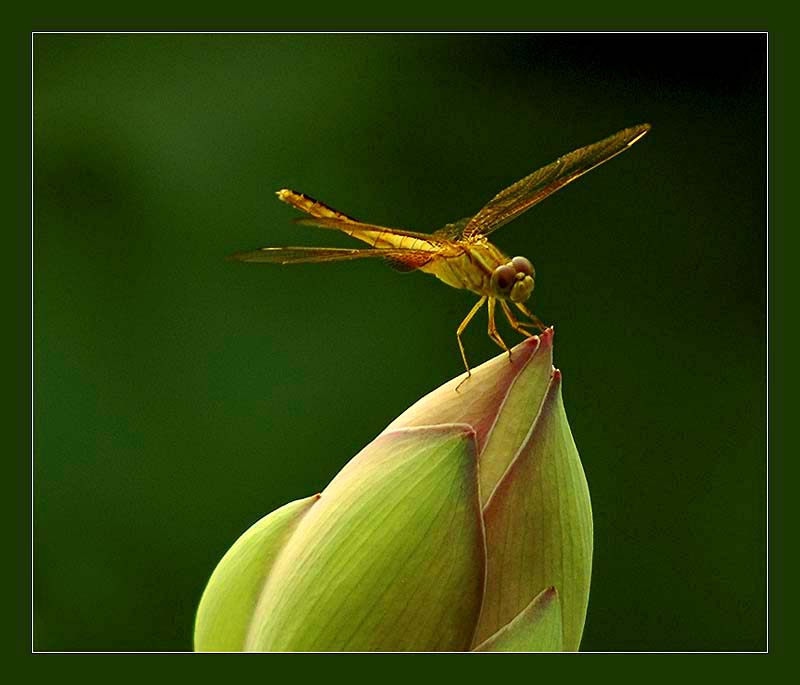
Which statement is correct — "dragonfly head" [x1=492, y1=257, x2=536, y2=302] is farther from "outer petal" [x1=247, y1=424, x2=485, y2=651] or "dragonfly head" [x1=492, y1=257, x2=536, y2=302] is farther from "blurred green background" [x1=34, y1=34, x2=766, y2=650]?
"blurred green background" [x1=34, y1=34, x2=766, y2=650]

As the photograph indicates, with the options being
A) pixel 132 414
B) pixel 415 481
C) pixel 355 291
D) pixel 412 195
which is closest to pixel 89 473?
pixel 132 414

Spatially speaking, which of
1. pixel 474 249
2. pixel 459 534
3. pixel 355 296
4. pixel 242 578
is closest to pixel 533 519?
pixel 459 534

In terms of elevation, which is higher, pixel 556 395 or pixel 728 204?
pixel 728 204

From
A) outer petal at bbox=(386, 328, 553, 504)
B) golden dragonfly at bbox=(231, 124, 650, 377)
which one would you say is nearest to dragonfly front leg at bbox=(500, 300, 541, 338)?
golden dragonfly at bbox=(231, 124, 650, 377)

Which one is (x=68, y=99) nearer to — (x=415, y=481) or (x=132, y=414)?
(x=132, y=414)

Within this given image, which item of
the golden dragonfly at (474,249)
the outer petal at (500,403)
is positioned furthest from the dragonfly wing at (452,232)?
the outer petal at (500,403)

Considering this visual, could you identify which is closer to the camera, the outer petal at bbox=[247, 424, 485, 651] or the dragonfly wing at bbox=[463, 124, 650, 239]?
the outer petal at bbox=[247, 424, 485, 651]

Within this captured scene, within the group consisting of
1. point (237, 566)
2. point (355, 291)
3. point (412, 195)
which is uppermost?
point (412, 195)

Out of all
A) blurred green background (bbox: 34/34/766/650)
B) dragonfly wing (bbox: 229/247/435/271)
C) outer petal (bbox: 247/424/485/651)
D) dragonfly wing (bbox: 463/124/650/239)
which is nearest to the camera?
outer petal (bbox: 247/424/485/651)
